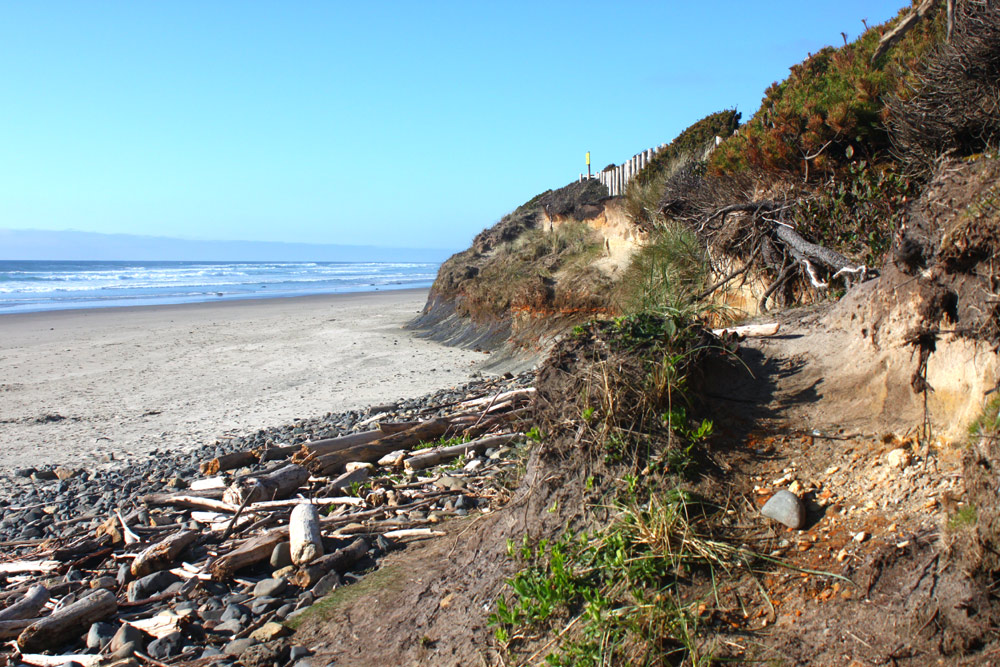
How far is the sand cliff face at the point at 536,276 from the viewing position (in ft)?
43.3

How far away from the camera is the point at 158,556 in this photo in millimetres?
5160

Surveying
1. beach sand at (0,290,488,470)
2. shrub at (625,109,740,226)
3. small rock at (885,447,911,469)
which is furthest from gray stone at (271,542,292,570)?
shrub at (625,109,740,226)

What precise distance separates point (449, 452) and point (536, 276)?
27.0ft

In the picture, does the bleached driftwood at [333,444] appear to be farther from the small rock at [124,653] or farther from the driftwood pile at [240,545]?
the small rock at [124,653]

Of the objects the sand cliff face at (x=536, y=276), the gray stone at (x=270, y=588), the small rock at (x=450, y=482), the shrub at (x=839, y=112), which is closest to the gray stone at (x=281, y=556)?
the gray stone at (x=270, y=588)

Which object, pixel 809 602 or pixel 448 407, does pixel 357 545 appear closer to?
pixel 809 602

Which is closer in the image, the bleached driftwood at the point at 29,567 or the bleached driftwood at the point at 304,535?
the bleached driftwood at the point at 304,535

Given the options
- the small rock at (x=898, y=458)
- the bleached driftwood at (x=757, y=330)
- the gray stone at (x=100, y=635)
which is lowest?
the gray stone at (x=100, y=635)

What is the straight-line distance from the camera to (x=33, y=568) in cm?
532

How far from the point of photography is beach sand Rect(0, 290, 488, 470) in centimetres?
947

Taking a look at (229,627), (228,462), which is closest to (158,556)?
(229,627)

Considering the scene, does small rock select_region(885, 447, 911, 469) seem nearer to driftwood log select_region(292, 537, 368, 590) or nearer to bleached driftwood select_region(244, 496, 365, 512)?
driftwood log select_region(292, 537, 368, 590)

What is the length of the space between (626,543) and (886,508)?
1217mm

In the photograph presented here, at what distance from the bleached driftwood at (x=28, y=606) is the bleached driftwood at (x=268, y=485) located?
4.82ft
